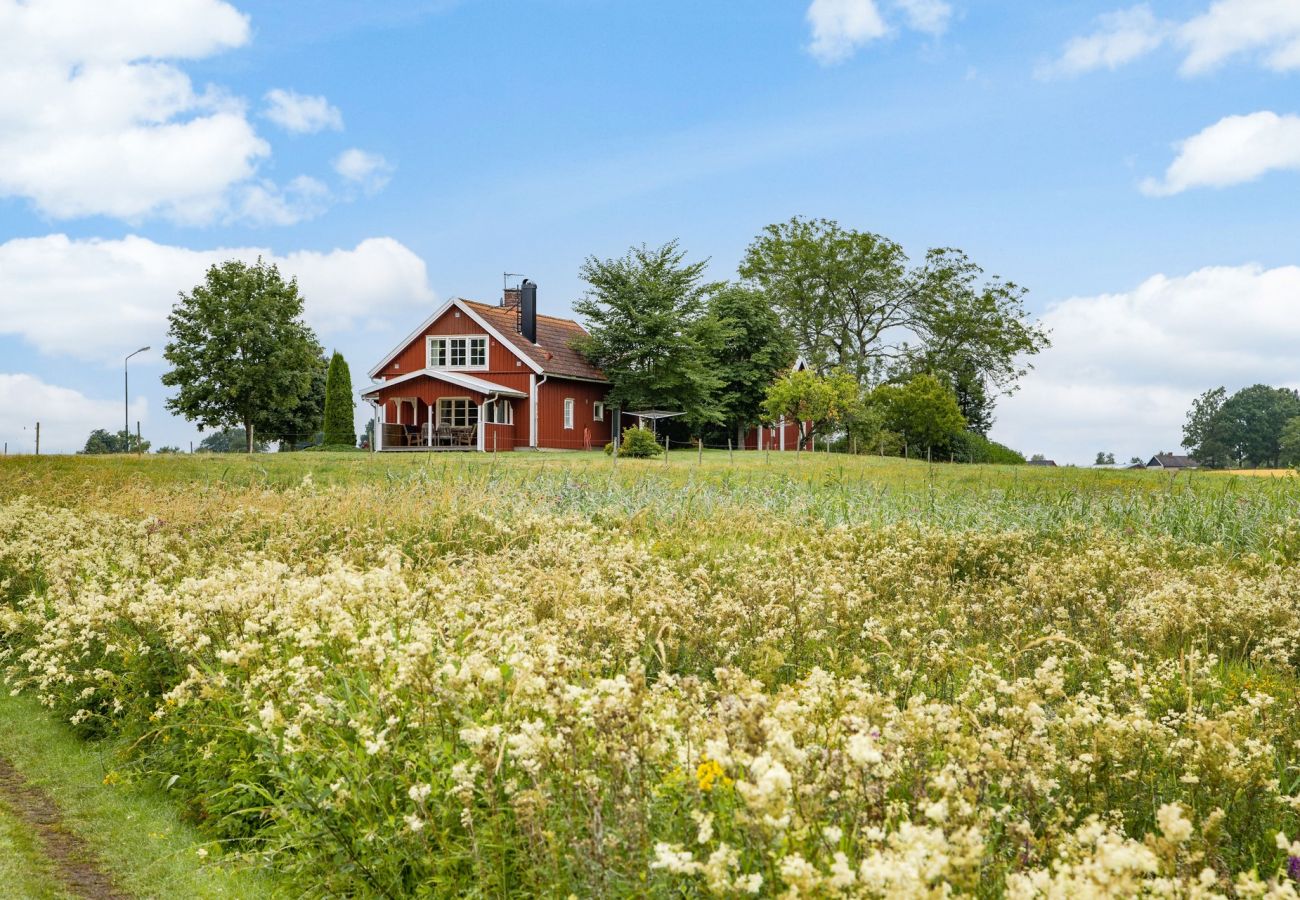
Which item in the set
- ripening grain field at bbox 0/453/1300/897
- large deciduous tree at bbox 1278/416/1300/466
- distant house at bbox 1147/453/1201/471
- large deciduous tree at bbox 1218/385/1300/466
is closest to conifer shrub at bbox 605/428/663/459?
ripening grain field at bbox 0/453/1300/897

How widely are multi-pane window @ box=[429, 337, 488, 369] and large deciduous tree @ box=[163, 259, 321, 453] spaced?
800cm

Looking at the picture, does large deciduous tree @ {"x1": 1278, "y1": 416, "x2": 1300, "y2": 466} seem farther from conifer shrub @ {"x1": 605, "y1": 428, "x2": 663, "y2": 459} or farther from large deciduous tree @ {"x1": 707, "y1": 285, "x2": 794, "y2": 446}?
conifer shrub @ {"x1": 605, "y1": 428, "x2": 663, "y2": 459}

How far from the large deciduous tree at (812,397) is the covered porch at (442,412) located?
11.7 meters

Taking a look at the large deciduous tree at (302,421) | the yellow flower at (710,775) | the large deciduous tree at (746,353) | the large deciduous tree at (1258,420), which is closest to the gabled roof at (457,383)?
the large deciduous tree at (302,421)

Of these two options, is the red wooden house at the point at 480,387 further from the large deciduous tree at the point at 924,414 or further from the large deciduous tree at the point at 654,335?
the large deciduous tree at the point at 924,414

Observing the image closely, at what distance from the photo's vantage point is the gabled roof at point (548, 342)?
45.0 meters

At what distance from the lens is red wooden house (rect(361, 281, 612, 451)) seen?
4422 cm

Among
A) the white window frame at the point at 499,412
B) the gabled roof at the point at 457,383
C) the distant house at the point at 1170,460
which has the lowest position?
the distant house at the point at 1170,460

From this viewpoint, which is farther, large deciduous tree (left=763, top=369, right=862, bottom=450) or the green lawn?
large deciduous tree (left=763, top=369, right=862, bottom=450)

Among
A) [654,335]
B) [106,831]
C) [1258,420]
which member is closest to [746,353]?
[654,335]

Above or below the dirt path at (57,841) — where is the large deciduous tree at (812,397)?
above

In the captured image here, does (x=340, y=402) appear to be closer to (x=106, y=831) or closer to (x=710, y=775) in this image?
(x=106, y=831)

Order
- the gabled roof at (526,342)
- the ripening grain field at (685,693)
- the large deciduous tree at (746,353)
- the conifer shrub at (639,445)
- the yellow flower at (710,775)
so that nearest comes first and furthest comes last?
the ripening grain field at (685,693) → the yellow flower at (710,775) → the conifer shrub at (639,445) → the gabled roof at (526,342) → the large deciduous tree at (746,353)

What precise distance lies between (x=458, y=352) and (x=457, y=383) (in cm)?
318
